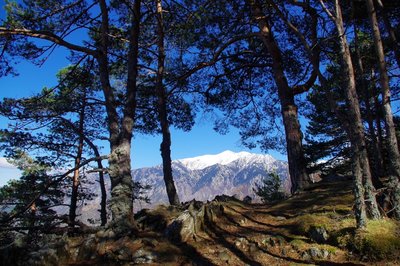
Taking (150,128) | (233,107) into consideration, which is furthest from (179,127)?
(233,107)

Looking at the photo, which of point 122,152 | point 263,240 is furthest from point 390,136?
point 122,152

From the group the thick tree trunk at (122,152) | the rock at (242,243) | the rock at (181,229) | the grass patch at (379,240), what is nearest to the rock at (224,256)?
the rock at (242,243)

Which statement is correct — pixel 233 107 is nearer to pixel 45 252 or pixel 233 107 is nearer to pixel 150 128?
pixel 150 128

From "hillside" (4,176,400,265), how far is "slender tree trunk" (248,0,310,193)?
2223mm

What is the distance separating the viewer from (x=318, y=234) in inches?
236

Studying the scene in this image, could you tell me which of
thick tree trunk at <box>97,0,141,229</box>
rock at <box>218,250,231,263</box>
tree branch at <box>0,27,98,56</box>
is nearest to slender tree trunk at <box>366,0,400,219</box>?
rock at <box>218,250,231,263</box>

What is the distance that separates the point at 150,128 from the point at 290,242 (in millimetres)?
9947

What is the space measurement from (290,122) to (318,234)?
532cm

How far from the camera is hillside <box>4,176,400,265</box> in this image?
519 cm

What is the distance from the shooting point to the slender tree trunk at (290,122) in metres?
10.2

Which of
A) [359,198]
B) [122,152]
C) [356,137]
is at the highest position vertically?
[122,152]

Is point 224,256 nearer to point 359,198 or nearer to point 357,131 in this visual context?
point 359,198

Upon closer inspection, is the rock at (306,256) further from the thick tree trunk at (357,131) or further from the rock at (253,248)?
the thick tree trunk at (357,131)

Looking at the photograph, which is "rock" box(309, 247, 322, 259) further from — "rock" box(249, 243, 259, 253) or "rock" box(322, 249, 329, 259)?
"rock" box(249, 243, 259, 253)
